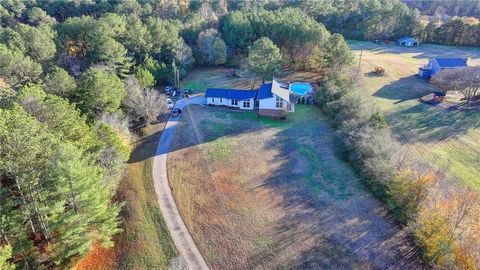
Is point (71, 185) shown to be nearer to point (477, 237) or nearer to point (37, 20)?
point (477, 237)

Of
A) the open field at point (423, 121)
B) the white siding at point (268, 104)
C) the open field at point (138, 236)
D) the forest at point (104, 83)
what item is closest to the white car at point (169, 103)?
the forest at point (104, 83)

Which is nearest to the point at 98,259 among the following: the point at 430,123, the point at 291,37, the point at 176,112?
the point at 176,112

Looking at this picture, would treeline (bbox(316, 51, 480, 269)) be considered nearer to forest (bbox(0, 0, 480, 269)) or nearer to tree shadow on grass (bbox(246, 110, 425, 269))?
forest (bbox(0, 0, 480, 269))

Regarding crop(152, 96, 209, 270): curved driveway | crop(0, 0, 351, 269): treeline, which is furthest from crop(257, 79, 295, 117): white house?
crop(152, 96, 209, 270): curved driveway

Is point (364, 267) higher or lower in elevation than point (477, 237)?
lower

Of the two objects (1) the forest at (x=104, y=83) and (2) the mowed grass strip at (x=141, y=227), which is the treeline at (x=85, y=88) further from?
(2) the mowed grass strip at (x=141, y=227)

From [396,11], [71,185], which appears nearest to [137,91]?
[71,185]

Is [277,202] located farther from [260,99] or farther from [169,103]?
[169,103]
